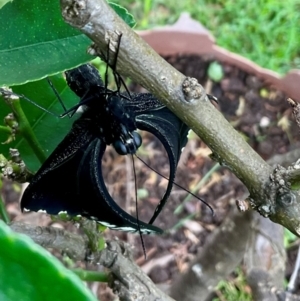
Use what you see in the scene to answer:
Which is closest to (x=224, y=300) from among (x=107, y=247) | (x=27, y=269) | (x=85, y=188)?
(x=107, y=247)

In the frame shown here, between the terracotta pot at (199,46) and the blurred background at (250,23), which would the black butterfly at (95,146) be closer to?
the terracotta pot at (199,46)

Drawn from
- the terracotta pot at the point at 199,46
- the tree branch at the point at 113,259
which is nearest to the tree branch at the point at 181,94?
the tree branch at the point at 113,259

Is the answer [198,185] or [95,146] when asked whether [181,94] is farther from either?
[198,185]

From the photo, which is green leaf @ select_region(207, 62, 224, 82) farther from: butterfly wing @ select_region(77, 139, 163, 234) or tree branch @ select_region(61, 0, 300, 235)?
tree branch @ select_region(61, 0, 300, 235)

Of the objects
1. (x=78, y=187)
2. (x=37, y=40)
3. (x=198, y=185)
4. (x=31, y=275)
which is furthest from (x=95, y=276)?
(x=198, y=185)

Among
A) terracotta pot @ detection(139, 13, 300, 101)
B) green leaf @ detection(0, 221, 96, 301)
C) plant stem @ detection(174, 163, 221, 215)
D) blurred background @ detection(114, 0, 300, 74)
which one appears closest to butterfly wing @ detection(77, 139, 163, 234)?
green leaf @ detection(0, 221, 96, 301)

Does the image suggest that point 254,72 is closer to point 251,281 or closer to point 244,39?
point 244,39
